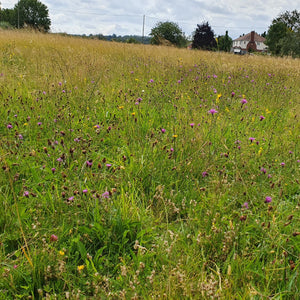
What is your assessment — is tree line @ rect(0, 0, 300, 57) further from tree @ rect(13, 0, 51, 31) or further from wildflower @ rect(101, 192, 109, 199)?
wildflower @ rect(101, 192, 109, 199)

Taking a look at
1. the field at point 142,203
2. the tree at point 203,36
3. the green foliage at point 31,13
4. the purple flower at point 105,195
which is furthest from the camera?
the green foliage at point 31,13

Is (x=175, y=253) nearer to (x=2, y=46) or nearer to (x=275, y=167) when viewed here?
(x=275, y=167)

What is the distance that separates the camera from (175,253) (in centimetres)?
144

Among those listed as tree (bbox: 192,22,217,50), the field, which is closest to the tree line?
tree (bbox: 192,22,217,50)

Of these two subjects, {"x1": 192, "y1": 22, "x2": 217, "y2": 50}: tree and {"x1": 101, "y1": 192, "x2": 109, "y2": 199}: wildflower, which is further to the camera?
{"x1": 192, "y1": 22, "x2": 217, "y2": 50}: tree

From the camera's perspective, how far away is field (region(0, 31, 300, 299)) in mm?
1305

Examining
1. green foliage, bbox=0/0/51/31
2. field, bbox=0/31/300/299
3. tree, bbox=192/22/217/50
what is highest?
green foliage, bbox=0/0/51/31

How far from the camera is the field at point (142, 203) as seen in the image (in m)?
1.30

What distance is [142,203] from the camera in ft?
6.15

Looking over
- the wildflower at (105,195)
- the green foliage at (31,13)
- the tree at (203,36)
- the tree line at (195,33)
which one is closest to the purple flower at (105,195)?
the wildflower at (105,195)

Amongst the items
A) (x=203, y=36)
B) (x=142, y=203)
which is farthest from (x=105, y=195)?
(x=203, y=36)

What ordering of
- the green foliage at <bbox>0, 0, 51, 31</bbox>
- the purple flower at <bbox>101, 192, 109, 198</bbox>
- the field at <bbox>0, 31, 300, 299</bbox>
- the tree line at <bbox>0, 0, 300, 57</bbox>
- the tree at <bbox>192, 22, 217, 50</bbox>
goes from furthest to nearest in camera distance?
1. the green foliage at <bbox>0, 0, 51, 31</bbox>
2. the tree at <bbox>192, 22, 217, 50</bbox>
3. the tree line at <bbox>0, 0, 300, 57</bbox>
4. the purple flower at <bbox>101, 192, 109, 198</bbox>
5. the field at <bbox>0, 31, 300, 299</bbox>

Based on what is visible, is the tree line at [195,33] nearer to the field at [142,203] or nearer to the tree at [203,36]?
the tree at [203,36]

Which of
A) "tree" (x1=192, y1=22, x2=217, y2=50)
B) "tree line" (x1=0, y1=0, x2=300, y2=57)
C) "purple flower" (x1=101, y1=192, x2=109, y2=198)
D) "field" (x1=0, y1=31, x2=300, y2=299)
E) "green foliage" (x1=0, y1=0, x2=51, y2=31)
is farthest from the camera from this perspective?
"green foliage" (x1=0, y1=0, x2=51, y2=31)
